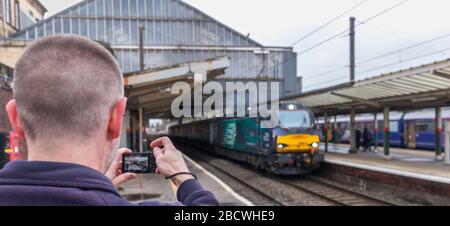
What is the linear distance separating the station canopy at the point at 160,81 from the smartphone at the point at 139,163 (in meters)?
7.11

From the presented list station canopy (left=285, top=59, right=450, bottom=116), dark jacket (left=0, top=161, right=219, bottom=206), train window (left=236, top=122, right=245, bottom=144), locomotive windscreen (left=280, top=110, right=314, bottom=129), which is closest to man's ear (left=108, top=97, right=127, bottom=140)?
dark jacket (left=0, top=161, right=219, bottom=206)

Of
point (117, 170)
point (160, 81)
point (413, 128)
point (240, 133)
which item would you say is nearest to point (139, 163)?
point (117, 170)

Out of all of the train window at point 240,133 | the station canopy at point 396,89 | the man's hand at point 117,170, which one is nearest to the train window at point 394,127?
the station canopy at point 396,89

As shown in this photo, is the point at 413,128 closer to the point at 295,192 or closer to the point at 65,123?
the point at 295,192

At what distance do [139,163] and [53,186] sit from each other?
541mm

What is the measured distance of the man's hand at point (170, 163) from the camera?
5.02 ft

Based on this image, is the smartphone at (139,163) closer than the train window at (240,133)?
Yes

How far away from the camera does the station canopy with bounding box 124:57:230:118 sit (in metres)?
9.03

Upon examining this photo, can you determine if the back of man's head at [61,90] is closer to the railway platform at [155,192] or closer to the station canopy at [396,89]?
the railway platform at [155,192]

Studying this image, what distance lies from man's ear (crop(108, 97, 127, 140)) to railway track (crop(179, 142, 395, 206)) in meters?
8.77

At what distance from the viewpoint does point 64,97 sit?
1.26 m

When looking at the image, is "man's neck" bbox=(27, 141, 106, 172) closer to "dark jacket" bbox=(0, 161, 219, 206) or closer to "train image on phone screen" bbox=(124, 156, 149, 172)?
"dark jacket" bbox=(0, 161, 219, 206)

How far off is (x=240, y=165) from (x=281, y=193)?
744 cm

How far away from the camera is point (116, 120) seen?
4.57 feet
